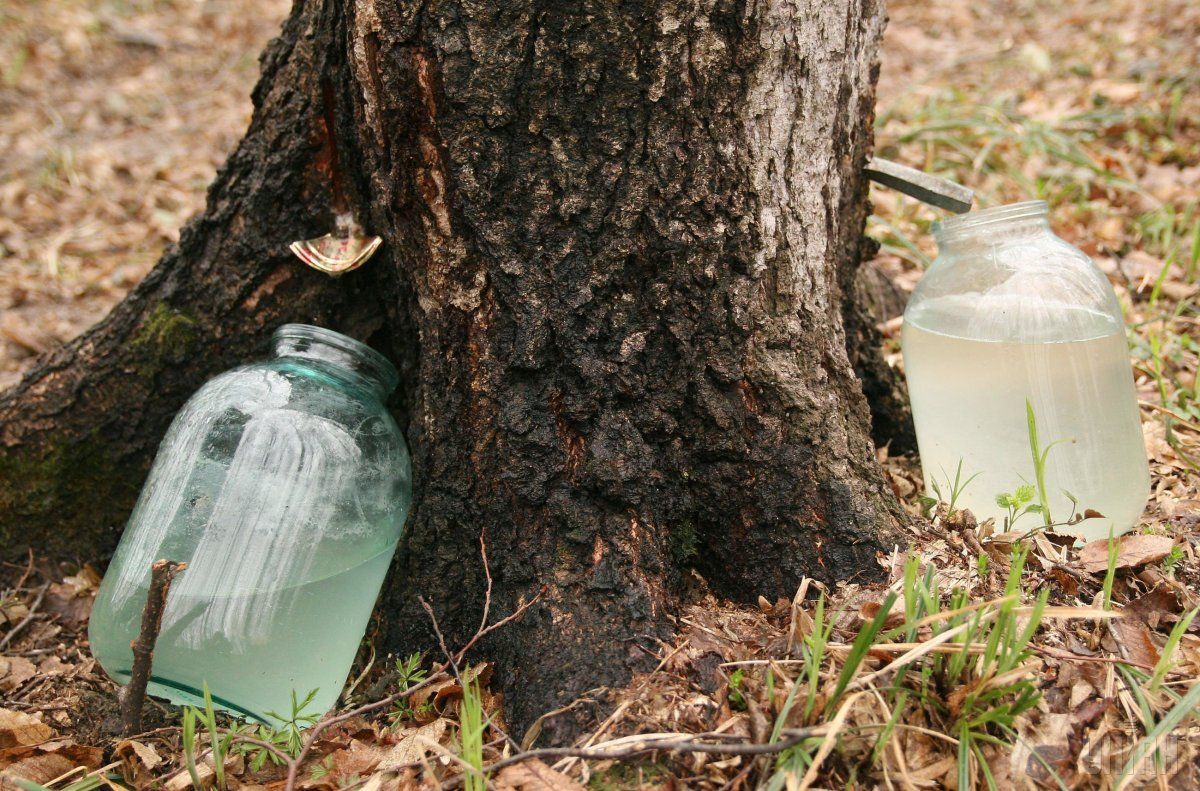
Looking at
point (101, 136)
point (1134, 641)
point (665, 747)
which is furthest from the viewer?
point (101, 136)

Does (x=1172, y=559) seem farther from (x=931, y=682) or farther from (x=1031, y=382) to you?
(x=931, y=682)

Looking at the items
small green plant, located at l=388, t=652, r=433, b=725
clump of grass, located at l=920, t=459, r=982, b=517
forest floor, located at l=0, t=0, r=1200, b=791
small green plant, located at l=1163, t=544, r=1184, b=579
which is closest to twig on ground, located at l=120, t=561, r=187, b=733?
forest floor, located at l=0, t=0, r=1200, b=791

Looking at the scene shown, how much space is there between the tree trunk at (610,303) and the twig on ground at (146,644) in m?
0.49

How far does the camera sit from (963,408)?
6.53ft

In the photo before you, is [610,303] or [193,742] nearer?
[193,742]

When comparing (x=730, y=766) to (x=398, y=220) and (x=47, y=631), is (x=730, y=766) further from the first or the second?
(x=47, y=631)

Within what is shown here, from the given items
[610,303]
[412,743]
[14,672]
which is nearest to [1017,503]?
[610,303]

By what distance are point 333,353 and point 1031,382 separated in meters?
1.48

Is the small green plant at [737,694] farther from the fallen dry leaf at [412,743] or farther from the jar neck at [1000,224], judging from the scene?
the jar neck at [1000,224]

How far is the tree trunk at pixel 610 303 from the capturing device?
1.57 meters

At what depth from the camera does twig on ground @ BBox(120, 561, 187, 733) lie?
1483 millimetres

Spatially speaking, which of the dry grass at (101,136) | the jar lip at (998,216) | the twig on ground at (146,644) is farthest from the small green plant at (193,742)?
the dry grass at (101,136)

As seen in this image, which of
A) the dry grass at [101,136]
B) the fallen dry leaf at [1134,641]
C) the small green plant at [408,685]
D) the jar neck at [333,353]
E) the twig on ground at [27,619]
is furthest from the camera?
the dry grass at [101,136]

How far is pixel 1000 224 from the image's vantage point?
2000 mm
